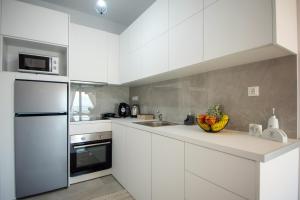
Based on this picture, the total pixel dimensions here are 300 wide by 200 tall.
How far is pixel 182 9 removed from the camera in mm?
1519

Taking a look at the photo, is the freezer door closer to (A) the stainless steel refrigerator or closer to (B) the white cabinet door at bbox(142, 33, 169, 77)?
(A) the stainless steel refrigerator

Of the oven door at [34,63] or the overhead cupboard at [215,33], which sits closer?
the overhead cupboard at [215,33]

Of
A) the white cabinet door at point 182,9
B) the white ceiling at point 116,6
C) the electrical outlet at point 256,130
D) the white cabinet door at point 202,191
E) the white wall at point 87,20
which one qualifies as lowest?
the white cabinet door at point 202,191

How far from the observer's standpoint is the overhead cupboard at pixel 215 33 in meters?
0.99

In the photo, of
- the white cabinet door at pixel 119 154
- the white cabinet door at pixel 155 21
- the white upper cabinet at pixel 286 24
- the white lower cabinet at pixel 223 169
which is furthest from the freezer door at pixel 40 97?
the white upper cabinet at pixel 286 24

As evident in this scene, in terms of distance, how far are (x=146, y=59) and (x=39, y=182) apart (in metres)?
2.06

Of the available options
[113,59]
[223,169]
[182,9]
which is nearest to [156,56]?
[182,9]

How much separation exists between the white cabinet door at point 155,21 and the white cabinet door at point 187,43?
20 centimetres

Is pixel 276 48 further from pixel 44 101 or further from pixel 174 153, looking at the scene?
pixel 44 101

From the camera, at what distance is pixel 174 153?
4.28ft

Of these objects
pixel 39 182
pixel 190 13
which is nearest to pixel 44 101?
pixel 39 182

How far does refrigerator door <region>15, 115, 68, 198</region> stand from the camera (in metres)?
1.87

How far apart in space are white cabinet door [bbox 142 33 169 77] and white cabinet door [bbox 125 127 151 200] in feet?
2.50

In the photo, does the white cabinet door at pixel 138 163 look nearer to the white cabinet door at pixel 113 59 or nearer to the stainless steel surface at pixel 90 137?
the stainless steel surface at pixel 90 137
